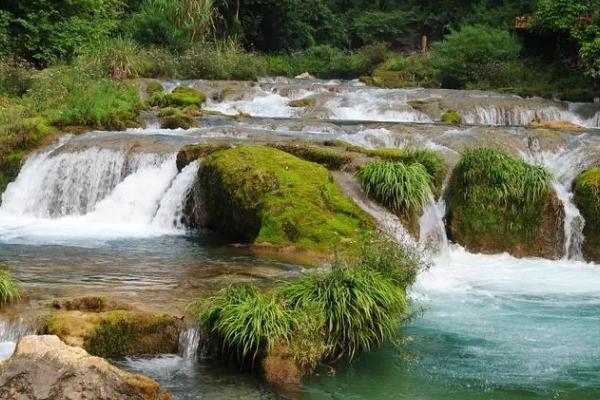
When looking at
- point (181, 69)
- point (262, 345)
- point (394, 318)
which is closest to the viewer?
point (262, 345)

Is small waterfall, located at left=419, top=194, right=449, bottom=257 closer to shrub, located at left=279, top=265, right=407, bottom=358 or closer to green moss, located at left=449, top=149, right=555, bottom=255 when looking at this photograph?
green moss, located at left=449, top=149, right=555, bottom=255

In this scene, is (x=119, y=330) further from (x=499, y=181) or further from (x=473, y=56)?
(x=473, y=56)

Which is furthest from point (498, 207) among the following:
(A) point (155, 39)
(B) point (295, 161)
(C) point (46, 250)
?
(A) point (155, 39)

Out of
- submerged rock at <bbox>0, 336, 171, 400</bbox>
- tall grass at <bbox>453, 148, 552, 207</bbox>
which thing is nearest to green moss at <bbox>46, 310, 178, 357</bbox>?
submerged rock at <bbox>0, 336, 171, 400</bbox>

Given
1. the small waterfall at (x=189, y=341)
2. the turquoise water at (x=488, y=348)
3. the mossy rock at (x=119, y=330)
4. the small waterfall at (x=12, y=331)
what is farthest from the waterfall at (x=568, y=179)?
the small waterfall at (x=12, y=331)

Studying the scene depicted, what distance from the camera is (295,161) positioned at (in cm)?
1344

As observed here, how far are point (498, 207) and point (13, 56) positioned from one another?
1712 cm

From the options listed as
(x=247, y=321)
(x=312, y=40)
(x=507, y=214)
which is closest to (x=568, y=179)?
(x=507, y=214)

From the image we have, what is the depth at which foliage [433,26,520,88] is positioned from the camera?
3070 centimetres

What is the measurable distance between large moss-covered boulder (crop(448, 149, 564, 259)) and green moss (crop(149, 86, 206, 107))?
1132cm

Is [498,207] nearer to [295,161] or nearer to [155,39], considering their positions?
[295,161]

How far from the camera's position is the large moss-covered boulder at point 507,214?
1397cm

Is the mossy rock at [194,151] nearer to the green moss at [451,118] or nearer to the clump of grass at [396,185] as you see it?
the clump of grass at [396,185]

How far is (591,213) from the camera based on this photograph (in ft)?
45.6
